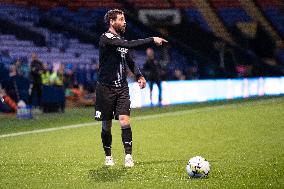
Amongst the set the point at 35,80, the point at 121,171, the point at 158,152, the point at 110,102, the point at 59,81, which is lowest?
the point at 59,81

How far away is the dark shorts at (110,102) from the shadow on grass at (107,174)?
754mm

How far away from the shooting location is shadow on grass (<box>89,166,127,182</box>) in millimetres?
8570

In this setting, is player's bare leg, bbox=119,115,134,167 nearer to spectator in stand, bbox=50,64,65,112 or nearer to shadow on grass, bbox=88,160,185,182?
shadow on grass, bbox=88,160,185,182

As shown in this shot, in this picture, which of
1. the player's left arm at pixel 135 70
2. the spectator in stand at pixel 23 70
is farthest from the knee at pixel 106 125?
the spectator in stand at pixel 23 70

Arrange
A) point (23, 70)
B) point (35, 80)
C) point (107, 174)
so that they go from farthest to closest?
point (23, 70)
point (35, 80)
point (107, 174)

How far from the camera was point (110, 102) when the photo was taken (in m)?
9.71

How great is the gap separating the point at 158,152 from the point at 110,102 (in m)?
2.16

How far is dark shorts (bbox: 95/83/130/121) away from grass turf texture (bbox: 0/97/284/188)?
2.53 feet

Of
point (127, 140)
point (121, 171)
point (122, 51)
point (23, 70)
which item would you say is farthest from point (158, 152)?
point (23, 70)

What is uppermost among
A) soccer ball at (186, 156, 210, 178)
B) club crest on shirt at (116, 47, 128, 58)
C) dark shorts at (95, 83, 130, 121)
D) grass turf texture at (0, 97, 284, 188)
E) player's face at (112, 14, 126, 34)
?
player's face at (112, 14, 126, 34)

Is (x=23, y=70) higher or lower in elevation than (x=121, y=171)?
lower

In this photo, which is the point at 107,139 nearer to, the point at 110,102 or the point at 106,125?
the point at 106,125

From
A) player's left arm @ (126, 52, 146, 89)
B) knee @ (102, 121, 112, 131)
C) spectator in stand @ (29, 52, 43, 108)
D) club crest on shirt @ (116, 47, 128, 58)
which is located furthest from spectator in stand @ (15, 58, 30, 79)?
club crest on shirt @ (116, 47, 128, 58)

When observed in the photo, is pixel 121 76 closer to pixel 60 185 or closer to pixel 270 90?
pixel 60 185
